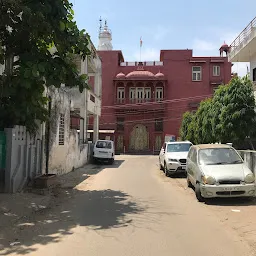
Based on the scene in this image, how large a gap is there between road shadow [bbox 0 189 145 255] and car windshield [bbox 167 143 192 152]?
8114mm

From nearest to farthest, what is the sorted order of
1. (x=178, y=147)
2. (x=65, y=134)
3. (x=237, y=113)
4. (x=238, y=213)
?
1. (x=238, y=213)
2. (x=237, y=113)
3. (x=65, y=134)
4. (x=178, y=147)

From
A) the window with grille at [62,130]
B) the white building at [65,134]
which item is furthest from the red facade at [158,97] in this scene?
the window with grille at [62,130]

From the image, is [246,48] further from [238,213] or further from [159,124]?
[159,124]

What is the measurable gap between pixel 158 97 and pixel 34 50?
4248cm

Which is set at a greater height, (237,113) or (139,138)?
(237,113)

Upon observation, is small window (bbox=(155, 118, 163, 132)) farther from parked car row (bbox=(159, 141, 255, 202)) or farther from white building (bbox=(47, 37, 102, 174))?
parked car row (bbox=(159, 141, 255, 202))

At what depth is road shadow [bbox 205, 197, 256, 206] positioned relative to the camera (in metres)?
10.3

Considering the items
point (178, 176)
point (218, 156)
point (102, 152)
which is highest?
point (218, 156)

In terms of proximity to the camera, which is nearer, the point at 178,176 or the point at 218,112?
the point at 178,176

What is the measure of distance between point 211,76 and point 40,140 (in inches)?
1636

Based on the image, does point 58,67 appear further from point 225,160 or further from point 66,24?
point 225,160

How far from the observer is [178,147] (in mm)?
20047

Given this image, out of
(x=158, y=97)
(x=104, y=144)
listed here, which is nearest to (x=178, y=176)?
(x=104, y=144)

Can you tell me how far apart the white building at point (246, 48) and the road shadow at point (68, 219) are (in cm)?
1322
